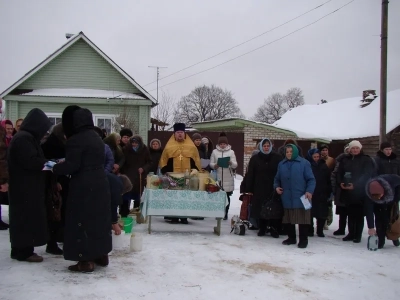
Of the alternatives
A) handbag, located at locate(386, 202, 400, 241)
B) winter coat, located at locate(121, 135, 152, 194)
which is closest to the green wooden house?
winter coat, located at locate(121, 135, 152, 194)

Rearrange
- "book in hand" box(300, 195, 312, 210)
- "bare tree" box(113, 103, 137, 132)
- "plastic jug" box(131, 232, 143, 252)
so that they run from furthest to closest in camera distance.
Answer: "bare tree" box(113, 103, 137, 132), "book in hand" box(300, 195, 312, 210), "plastic jug" box(131, 232, 143, 252)

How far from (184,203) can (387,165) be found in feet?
11.2

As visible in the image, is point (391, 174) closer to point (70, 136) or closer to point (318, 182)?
point (318, 182)

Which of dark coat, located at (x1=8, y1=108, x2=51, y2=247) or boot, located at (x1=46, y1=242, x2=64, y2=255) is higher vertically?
dark coat, located at (x1=8, y1=108, x2=51, y2=247)

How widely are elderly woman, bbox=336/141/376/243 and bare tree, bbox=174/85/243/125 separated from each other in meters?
51.2

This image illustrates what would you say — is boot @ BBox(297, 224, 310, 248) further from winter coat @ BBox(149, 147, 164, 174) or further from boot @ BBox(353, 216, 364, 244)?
winter coat @ BBox(149, 147, 164, 174)

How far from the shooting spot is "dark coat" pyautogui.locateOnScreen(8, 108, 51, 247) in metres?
4.49

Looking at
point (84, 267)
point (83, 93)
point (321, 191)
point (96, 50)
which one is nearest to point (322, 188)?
point (321, 191)

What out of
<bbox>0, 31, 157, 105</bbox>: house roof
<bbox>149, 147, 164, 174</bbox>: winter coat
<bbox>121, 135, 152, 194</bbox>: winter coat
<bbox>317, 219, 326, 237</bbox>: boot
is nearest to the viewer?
<bbox>317, 219, 326, 237</bbox>: boot

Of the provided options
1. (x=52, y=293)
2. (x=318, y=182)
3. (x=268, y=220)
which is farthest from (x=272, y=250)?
(x=52, y=293)

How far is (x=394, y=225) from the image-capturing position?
6500 millimetres

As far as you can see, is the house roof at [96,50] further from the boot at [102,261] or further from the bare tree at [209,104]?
the bare tree at [209,104]

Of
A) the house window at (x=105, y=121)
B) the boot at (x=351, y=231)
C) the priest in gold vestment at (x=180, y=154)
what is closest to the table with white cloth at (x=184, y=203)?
the priest in gold vestment at (x=180, y=154)

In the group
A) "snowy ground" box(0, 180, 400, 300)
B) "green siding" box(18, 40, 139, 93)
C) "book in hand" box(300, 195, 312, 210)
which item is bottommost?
"snowy ground" box(0, 180, 400, 300)
